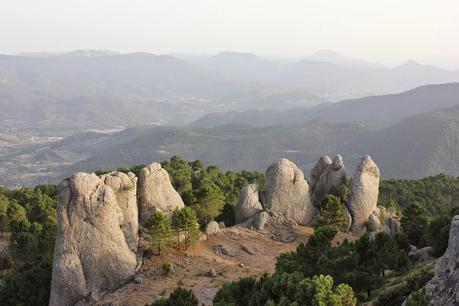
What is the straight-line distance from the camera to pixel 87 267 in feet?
122

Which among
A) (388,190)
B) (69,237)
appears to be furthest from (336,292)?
(388,190)

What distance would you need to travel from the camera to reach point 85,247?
37312 millimetres

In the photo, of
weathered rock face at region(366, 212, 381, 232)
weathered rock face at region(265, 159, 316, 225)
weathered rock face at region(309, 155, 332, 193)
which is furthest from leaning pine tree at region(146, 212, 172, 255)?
weathered rock face at region(309, 155, 332, 193)

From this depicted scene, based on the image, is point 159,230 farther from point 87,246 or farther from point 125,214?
point 87,246

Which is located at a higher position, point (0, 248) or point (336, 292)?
point (336, 292)

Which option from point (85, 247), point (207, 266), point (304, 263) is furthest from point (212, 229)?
point (304, 263)

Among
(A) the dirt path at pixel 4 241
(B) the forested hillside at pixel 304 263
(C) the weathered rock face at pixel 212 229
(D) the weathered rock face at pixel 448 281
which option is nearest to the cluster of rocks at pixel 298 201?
(B) the forested hillside at pixel 304 263

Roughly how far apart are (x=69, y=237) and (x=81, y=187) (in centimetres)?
400

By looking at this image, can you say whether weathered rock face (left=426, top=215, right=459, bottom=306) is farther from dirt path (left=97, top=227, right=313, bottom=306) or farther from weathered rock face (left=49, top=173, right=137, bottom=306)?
weathered rock face (left=49, top=173, right=137, bottom=306)

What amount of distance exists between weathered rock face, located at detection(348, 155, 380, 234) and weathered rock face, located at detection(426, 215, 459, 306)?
30111 millimetres

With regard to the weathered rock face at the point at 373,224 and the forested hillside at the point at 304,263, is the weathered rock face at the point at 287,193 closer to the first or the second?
the forested hillside at the point at 304,263

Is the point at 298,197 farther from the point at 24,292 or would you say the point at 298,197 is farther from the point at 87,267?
the point at 24,292

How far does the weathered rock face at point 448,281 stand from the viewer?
20.1m

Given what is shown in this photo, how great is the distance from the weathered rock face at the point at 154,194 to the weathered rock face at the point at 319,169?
765 inches
